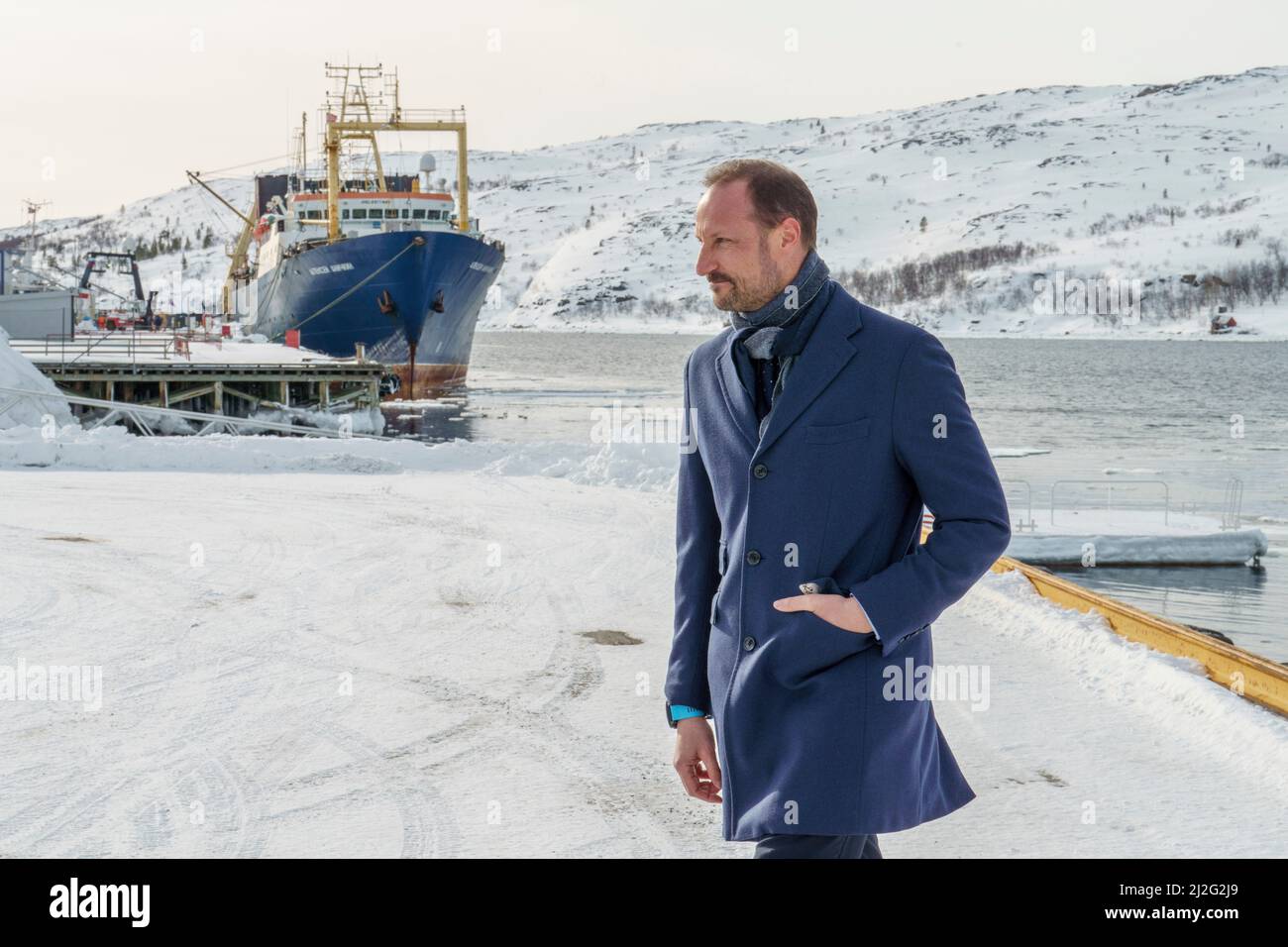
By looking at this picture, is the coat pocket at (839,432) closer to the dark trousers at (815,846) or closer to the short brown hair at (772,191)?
the short brown hair at (772,191)

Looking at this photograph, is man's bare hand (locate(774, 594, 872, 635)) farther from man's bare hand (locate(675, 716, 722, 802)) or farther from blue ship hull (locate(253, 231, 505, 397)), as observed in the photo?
blue ship hull (locate(253, 231, 505, 397))

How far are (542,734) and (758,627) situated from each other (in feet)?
10.7

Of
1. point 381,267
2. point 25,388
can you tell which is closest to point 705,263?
point 25,388

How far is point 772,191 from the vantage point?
2.24m

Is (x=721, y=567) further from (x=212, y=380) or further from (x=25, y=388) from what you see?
(x=212, y=380)

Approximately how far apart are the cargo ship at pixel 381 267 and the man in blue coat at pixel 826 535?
112 feet

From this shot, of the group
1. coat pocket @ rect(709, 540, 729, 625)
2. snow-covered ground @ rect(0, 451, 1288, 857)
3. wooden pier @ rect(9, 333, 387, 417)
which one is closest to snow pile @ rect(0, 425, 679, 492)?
snow-covered ground @ rect(0, 451, 1288, 857)

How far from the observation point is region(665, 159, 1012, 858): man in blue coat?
7.11 ft

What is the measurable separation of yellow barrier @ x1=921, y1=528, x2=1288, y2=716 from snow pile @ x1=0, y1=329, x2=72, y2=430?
15.2 m

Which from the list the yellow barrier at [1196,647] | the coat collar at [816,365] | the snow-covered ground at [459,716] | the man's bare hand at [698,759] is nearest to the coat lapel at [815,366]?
the coat collar at [816,365]

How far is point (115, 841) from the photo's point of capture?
412 cm

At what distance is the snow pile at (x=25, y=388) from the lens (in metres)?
19.0

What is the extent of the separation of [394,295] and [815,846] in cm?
3903
